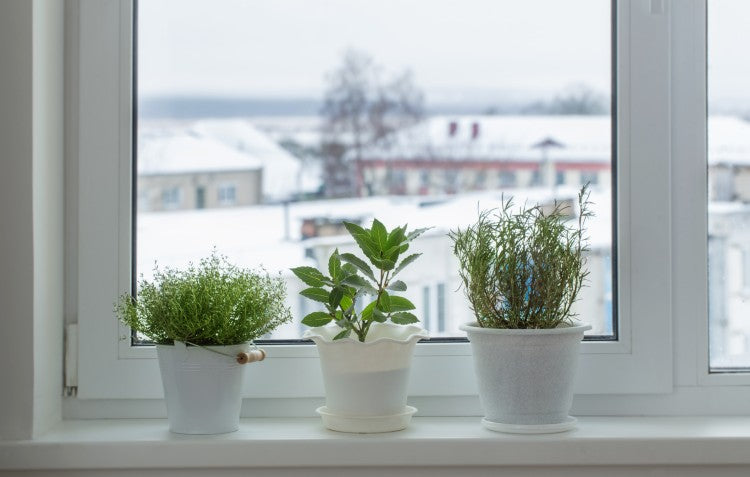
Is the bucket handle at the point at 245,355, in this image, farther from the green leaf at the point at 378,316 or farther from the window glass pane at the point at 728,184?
the window glass pane at the point at 728,184

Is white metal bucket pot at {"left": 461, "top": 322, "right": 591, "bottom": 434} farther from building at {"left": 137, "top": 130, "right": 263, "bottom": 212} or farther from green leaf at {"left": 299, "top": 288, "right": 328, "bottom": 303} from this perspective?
building at {"left": 137, "top": 130, "right": 263, "bottom": 212}

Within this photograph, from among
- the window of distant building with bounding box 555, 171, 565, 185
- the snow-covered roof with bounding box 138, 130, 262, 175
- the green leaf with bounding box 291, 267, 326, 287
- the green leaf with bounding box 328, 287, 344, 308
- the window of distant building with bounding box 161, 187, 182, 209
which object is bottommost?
the green leaf with bounding box 328, 287, 344, 308

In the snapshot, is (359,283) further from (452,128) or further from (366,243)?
(452,128)

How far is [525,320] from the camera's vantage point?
56.3 inches

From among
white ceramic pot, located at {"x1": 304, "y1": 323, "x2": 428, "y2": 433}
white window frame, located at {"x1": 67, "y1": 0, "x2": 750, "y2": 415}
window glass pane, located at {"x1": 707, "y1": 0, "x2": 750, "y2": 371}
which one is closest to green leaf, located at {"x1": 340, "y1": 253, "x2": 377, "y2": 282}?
white ceramic pot, located at {"x1": 304, "y1": 323, "x2": 428, "y2": 433}

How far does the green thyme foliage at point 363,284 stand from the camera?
1.43 m

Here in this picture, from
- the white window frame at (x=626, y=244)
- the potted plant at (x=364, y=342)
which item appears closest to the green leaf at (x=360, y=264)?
the potted plant at (x=364, y=342)

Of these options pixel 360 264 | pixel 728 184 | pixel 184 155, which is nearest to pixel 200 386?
pixel 360 264

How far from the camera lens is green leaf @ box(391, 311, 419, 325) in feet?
4.79

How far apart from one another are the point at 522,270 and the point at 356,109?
42 centimetres

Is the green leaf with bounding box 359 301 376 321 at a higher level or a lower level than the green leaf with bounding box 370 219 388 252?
lower

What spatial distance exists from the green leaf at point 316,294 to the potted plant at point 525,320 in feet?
0.72

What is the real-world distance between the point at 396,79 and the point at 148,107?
0.43 m

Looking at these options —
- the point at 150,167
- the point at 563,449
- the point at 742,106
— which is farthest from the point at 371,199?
the point at 742,106
